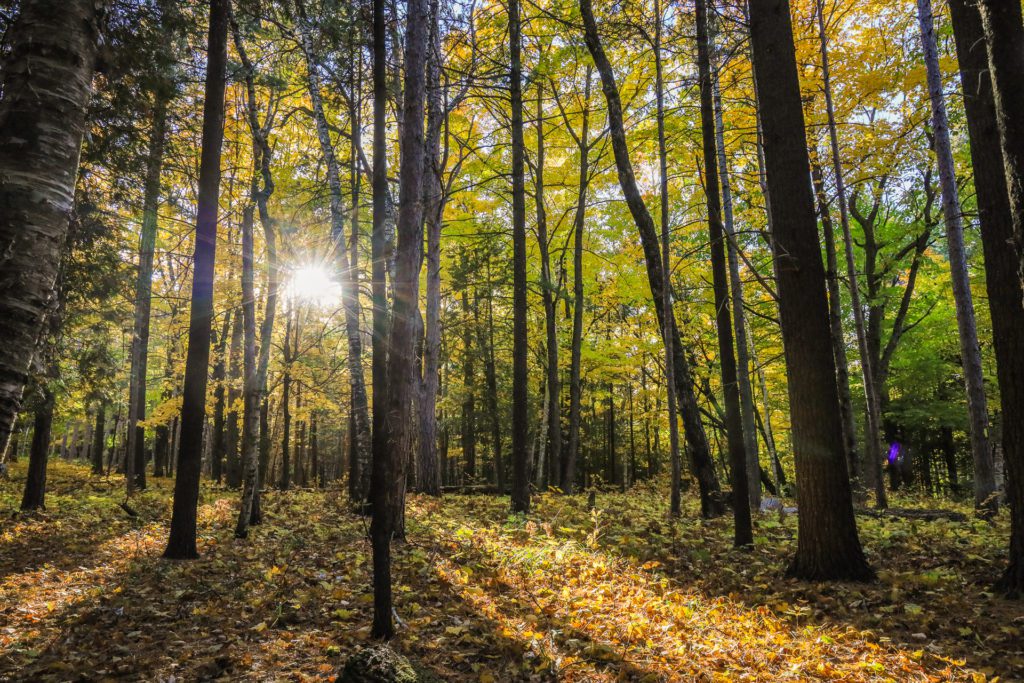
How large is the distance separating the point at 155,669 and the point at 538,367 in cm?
2044

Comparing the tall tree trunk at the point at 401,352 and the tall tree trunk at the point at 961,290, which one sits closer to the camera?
the tall tree trunk at the point at 401,352

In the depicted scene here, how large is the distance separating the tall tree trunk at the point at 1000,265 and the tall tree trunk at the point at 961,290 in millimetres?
3817

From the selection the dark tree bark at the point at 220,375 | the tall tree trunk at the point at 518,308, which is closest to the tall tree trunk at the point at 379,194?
the tall tree trunk at the point at 518,308

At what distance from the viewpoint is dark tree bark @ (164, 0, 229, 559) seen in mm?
7910

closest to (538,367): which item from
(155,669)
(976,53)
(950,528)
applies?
(950,528)

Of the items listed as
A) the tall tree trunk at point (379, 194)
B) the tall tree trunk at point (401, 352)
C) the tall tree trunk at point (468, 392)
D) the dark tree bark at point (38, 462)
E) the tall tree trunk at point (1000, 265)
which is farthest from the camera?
the tall tree trunk at point (468, 392)

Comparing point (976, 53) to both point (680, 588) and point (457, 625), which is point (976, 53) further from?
point (457, 625)

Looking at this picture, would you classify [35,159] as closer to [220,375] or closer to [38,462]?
[38,462]

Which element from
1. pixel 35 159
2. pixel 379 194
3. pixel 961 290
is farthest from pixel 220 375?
pixel 961 290

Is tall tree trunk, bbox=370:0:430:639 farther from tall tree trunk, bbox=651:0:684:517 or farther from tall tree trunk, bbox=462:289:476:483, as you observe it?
tall tree trunk, bbox=462:289:476:483

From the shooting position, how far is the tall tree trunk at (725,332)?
7715mm

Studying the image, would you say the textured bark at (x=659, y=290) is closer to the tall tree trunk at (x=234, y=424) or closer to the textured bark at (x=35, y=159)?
the textured bark at (x=35, y=159)

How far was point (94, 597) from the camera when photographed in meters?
5.91

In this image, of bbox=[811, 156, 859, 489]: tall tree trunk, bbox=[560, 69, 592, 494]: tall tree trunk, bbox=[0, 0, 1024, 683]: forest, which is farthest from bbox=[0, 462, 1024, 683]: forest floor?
bbox=[560, 69, 592, 494]: tall tree trunk
